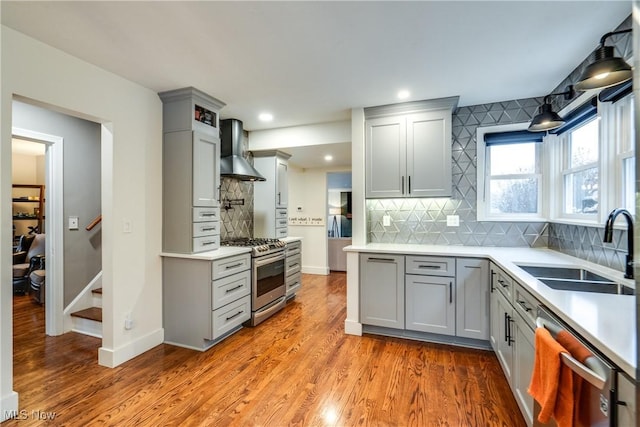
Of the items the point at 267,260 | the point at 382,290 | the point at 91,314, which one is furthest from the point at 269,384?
the point at 91,314

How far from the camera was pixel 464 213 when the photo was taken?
3.29 m

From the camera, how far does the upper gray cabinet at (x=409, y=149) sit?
121 inches

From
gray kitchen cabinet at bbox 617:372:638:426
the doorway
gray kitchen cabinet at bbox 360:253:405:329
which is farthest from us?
the doorway

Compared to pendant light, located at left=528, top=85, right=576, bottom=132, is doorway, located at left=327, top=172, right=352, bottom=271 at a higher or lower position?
lower

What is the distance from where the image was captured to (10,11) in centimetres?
171

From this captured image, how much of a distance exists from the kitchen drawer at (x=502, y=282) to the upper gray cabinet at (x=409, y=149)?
930mm

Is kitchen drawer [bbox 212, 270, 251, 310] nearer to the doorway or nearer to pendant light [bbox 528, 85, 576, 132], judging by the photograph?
pendant light [bbox 528, 85, 576, 132]

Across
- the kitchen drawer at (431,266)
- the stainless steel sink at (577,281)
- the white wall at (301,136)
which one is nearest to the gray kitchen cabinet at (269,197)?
the white wall at (301,136)

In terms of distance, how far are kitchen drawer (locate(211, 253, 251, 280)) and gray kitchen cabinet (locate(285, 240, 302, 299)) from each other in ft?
3.02

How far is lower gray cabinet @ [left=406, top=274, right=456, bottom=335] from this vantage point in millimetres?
2803

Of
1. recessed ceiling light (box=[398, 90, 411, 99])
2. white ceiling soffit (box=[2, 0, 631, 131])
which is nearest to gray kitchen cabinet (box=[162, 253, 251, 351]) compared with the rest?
white ceiling soffit (box=[2, 0, 631, 131])

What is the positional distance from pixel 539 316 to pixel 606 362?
22.8 inches

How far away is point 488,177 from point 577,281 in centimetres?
177

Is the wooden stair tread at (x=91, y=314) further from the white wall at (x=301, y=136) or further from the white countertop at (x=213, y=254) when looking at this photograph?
the white wall at (x=301, y=136)
